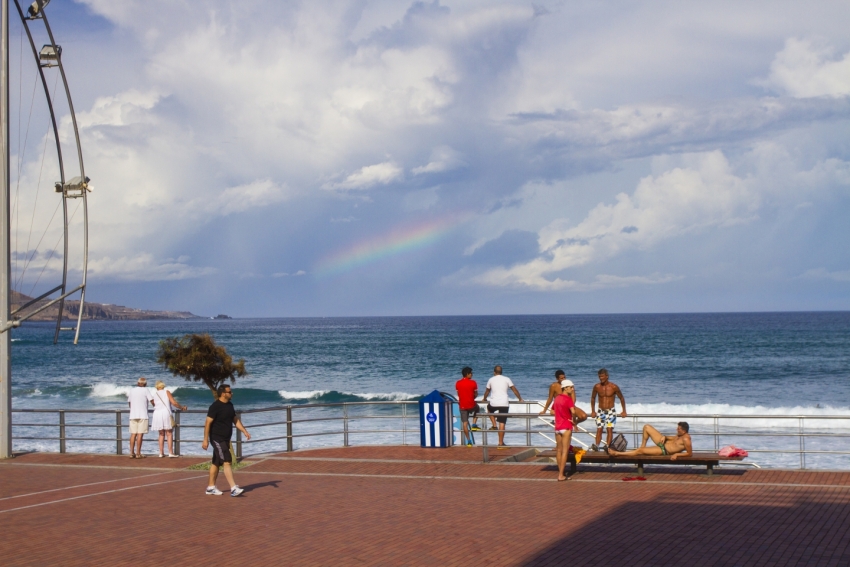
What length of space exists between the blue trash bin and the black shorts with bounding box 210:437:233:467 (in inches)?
187

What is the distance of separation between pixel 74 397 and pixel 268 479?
36.6 meters

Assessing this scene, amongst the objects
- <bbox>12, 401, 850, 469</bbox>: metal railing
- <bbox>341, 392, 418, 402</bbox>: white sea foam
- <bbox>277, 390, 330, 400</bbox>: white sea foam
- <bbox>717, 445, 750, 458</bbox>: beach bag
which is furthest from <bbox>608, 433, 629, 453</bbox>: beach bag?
<bbox>277, 390, 330, 400</bbox>: white sea foam

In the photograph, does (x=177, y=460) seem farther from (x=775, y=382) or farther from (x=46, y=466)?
(x=775, y=382)

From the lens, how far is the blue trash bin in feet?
52.3

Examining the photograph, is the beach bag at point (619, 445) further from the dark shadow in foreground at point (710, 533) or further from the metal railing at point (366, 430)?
the metal railing at point (366, 430)

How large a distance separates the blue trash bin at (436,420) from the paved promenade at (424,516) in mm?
1310

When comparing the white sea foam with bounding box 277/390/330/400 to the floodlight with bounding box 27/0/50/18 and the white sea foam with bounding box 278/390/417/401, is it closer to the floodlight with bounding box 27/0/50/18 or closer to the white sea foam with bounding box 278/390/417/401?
the white sea foam with bounding box 278/390/417/401

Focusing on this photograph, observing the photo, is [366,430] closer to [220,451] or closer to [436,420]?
[436,420]

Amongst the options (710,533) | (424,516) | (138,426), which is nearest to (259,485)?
(424,516)

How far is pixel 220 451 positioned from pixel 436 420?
514 centimetres

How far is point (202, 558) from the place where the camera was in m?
8.43

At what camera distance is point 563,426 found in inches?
504

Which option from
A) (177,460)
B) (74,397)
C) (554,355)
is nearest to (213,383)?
(177,460)

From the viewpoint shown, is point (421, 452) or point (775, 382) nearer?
point (421, 452)
